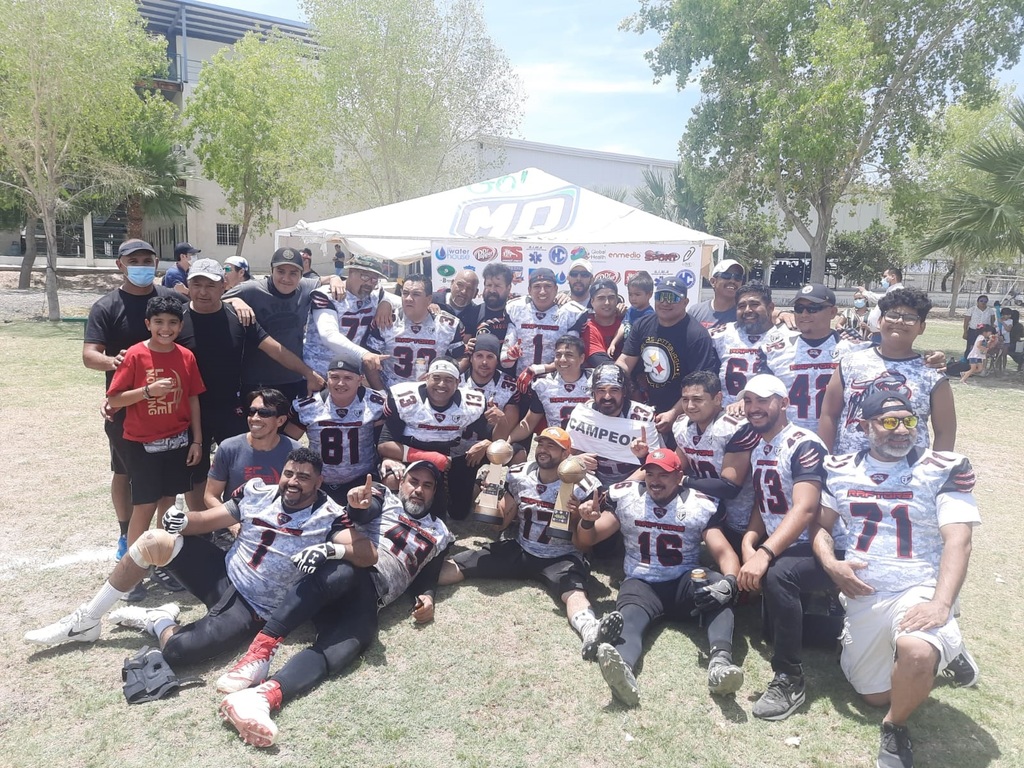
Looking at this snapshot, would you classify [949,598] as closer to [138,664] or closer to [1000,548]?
[1000,548]

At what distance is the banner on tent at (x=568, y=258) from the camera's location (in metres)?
12.5

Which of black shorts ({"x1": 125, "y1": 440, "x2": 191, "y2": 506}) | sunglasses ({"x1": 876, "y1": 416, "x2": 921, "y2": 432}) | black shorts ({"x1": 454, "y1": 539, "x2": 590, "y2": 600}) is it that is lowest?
black shorts ({"x1": 454, "y1": 539, "x2": 590, "y2": 600})

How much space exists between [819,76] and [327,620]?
19.1m

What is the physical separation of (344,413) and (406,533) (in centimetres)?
132

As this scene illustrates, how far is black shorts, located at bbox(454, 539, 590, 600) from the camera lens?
4922mm

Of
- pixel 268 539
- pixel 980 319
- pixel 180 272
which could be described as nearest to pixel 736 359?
pixel 268 539

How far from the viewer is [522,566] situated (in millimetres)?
5164

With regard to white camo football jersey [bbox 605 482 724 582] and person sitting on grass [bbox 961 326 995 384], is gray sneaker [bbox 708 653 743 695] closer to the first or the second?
white camo football jersey [bbox 605 482 724 582]

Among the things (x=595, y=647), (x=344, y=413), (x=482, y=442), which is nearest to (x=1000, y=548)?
(x=595, y=647)

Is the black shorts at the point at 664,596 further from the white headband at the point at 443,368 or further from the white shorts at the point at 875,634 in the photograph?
the white headband at the point at 443,368

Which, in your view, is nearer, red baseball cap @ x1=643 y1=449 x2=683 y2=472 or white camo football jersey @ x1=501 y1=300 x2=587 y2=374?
red baseball cap @ x1=643 y1=449 x2=683 y2=472

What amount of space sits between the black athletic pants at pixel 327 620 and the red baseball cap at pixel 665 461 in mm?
2050

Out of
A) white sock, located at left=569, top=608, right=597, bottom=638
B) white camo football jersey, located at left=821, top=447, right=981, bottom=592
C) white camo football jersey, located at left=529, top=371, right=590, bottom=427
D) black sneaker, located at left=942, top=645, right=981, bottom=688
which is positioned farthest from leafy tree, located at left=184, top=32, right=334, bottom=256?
black sneaker, located at left=942, top=645, right=981, bottom=688

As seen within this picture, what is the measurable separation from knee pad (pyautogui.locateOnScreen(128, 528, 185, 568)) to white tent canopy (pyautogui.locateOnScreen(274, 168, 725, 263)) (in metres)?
8.15
